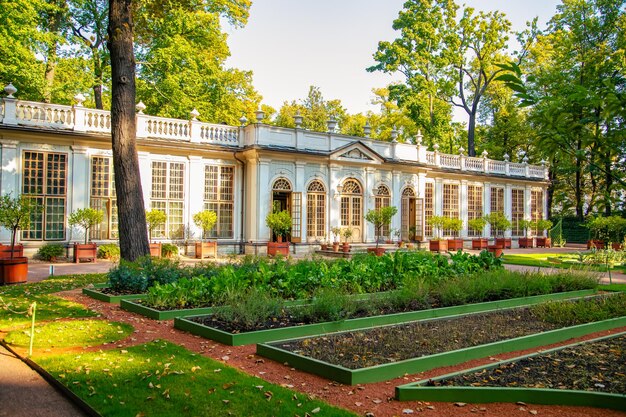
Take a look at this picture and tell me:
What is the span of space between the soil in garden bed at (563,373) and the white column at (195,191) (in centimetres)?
1763

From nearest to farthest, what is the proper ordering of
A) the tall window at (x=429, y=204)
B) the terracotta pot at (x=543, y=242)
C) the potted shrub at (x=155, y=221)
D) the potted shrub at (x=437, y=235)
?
the potted shrub at (x=155, y=221)
the potted shrub at (x=437, y=235)
the tall window at (x=429, y=204)
the terracotta pot at (x=543, y=242)

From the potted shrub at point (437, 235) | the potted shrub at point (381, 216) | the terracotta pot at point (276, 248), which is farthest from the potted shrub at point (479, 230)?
the terracotta pot at point (276, 248)

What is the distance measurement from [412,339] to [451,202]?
84.5ft

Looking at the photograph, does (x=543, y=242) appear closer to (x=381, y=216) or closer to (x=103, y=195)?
(x=381, y=216)

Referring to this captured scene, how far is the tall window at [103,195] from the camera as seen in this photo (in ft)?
66.9

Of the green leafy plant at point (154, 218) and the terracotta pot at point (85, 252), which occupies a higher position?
the green leafy plant at point (154, 218)

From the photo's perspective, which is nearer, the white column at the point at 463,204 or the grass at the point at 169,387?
the grass at the point at 169,387

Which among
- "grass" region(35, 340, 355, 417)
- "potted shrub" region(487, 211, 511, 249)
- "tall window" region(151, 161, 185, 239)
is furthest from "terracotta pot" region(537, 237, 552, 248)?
"grass" region(35, 340, 355, 417)

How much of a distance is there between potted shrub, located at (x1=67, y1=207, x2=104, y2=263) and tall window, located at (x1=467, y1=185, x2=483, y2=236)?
21.8m

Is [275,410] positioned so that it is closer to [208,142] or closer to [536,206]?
[208,142]

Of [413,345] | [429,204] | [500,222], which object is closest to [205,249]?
[429,204]

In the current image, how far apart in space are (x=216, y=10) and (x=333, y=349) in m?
26.5

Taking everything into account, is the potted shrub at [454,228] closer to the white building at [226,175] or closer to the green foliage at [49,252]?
the white building at [226,175]

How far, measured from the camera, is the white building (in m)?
19.2
